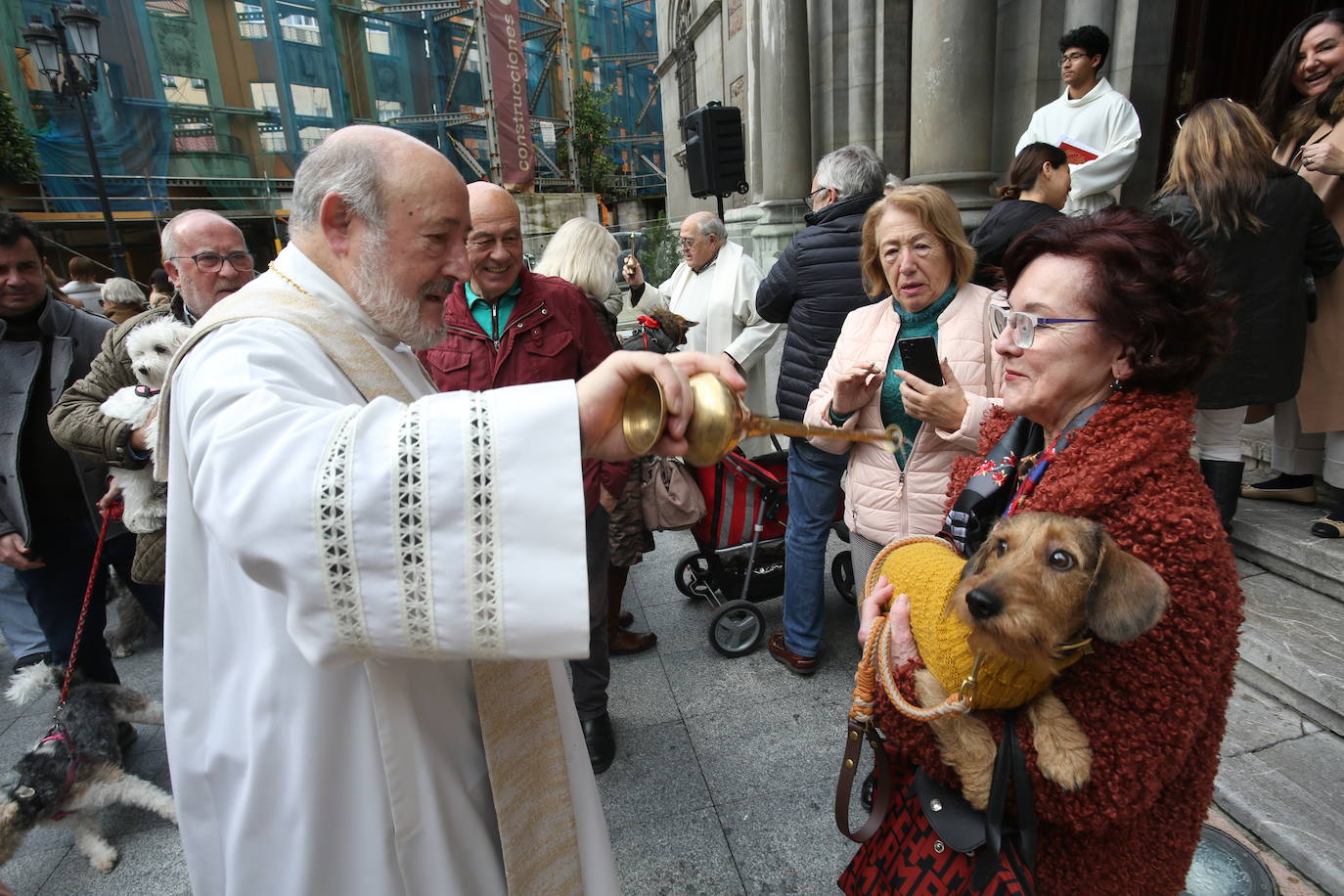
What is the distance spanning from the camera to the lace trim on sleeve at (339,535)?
2.87ft

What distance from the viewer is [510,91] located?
23109mm

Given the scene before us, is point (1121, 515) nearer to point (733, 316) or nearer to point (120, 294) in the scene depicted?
point (733, 316)

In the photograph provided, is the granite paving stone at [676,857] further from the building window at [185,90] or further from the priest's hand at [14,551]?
the building window at [185,90]

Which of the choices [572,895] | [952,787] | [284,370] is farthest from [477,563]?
[952,787]

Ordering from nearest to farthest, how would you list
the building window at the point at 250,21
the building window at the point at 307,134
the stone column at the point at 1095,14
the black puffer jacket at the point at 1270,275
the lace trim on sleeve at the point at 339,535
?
the lace trim on sleeve at the point at 339,535, the black puffer jacket at the point at 1270,275, the stone column at the point at 1095,14, the building window at the point at 250,21, the building window at the point at 307,134

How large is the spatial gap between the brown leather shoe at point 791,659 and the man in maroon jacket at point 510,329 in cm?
113

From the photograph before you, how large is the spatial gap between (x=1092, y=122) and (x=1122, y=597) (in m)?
4.51

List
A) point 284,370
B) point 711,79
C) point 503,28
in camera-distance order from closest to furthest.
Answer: point 284,370 < point 711,79 < point 503,28

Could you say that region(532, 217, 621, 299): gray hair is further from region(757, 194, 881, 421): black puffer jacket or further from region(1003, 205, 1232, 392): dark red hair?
region(1003, 205, 1232, 392): dark red hair

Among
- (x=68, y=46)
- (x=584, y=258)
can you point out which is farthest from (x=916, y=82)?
(x=68, y=46)

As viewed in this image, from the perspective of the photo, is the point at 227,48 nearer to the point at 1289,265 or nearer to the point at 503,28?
the point at 503,28

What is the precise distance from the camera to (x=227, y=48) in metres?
20.3

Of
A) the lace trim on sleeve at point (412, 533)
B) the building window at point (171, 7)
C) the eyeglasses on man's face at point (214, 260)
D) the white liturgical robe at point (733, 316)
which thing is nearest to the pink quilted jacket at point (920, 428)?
the lace trim on sleeve at point (412, 533)

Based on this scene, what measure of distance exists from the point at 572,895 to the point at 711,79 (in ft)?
50.2
